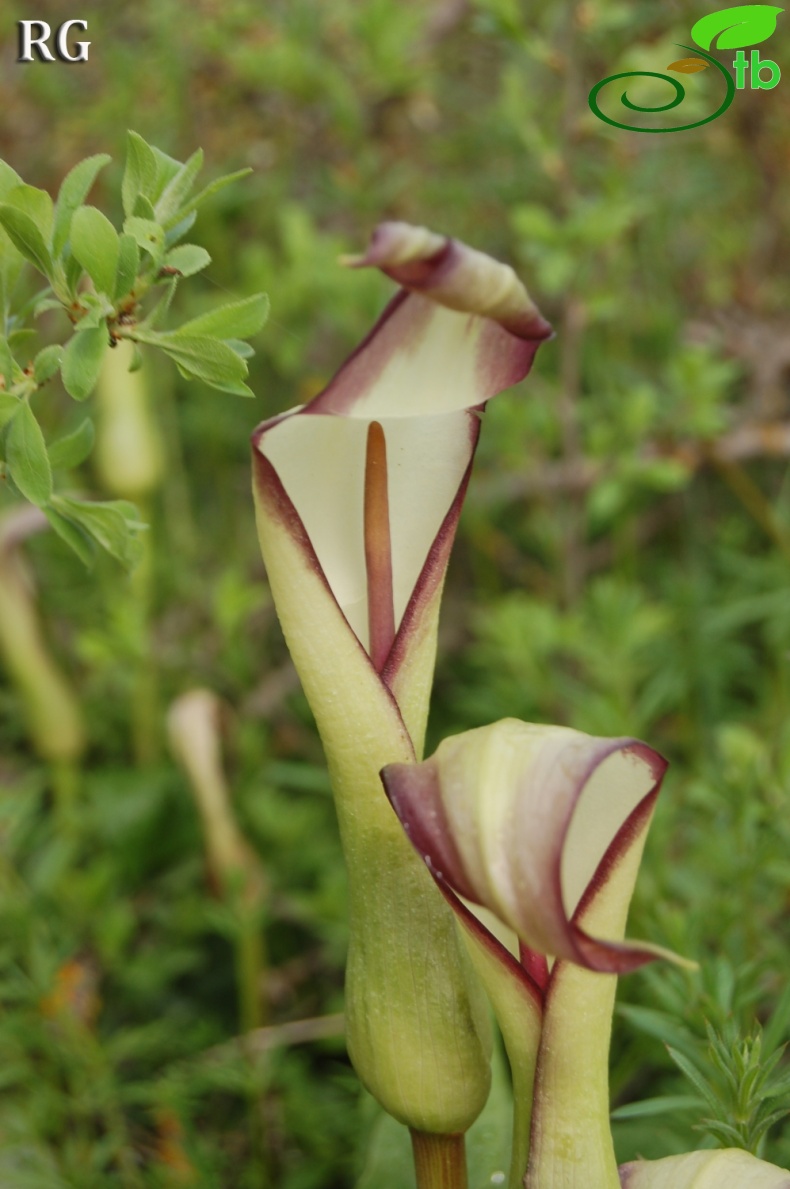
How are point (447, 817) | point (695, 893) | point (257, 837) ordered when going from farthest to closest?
point (257, 837) → point (695, 893) → point (447, 817)

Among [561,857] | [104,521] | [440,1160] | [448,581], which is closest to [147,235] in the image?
[104,521]

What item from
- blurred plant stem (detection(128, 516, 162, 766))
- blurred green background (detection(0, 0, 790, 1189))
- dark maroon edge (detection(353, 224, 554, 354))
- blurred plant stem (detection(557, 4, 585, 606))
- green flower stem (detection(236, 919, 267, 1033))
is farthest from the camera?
blurred plant stem (detection(128, 516, 162, 766))

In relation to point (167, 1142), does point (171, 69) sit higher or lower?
higher

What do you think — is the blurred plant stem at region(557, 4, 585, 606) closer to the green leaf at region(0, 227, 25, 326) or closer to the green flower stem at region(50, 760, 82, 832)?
the green flower stem at region(50, 760, 82, 832)

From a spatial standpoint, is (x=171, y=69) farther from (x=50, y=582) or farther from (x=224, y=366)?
(x=224, y=366)

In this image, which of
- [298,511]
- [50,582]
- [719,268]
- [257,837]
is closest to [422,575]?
[298,511]

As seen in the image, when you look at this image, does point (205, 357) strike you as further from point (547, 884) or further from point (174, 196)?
point (547, 884)

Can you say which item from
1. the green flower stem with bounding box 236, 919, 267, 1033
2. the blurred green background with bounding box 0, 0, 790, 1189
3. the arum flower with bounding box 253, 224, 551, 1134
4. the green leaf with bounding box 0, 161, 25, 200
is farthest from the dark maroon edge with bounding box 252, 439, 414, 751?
the green flower stem with bounding box 236, 919, 267, 1033
